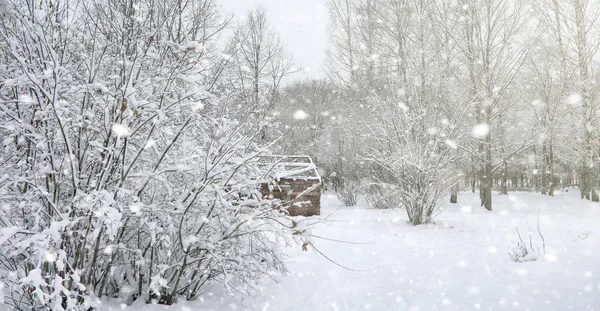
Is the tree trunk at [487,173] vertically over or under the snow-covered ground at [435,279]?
over

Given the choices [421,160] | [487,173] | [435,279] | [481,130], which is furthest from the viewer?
[487,173]

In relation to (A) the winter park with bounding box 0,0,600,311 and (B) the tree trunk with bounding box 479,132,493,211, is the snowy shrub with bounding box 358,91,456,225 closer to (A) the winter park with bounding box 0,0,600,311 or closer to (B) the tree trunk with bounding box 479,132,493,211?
(A) the winter park with bounding box 0,0,600,311

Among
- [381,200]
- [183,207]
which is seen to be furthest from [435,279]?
[381,200]

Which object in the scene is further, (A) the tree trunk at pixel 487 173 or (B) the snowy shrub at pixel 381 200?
(B) the snowy shrub at pixel 381 200

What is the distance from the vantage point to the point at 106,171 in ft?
7.93

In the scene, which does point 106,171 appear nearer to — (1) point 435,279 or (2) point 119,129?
(2) point 119,129

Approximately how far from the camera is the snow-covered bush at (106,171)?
7.39ft

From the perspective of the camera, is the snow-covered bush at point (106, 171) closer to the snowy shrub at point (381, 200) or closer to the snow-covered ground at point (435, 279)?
the snow-covered ground at point (435, 279)

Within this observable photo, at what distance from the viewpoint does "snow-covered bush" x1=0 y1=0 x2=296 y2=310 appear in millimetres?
2254

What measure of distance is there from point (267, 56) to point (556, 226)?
604 inches

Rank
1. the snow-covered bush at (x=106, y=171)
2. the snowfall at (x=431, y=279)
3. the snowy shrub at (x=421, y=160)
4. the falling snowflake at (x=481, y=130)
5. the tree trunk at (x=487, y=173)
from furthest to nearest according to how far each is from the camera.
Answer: the tree trunk at (x=487, y=173) → the falling snowflake at (x=481, y=130) → the snowy shrub at (x=421, y=160) → the snowfall at (x=431, y=279) → the snow-covered bush at (x=106, y=171)

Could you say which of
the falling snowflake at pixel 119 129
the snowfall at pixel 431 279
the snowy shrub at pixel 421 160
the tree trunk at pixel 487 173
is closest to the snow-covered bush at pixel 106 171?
the falling snowflake at pixel 119 129

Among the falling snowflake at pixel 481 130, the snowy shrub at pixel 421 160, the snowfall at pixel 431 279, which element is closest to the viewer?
the snowfall at pixel 431 279

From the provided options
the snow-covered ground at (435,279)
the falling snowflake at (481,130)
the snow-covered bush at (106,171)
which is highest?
the falling snowflake at (481,130)
